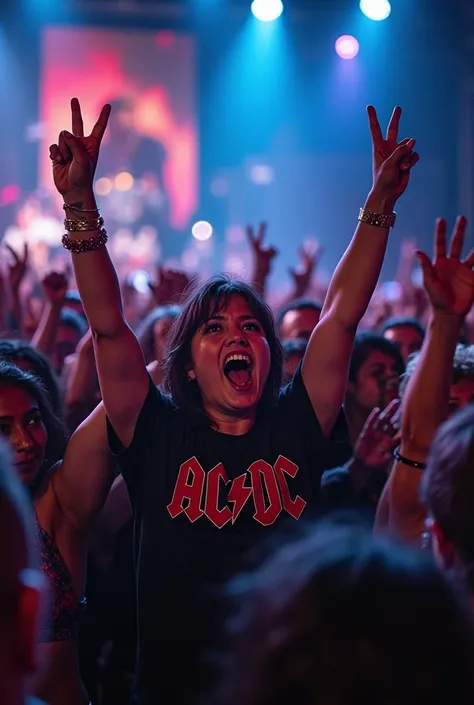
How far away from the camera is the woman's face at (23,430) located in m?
2.49

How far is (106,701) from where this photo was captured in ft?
10.5

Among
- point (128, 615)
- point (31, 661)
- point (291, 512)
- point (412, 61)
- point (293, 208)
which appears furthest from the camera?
point (293, 208)

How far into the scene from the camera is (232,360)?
8.05ft

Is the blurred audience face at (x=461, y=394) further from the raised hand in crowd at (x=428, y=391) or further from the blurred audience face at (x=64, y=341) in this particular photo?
the blurred audience face at (x=64, y=341)

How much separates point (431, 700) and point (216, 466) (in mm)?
1405

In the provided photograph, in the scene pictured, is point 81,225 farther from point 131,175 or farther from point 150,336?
point 131,175


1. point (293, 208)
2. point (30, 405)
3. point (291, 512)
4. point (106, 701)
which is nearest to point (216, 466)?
point (291, 512)

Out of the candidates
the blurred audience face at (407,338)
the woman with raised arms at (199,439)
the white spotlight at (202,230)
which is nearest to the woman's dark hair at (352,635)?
the woman with raised arms at (199,439)

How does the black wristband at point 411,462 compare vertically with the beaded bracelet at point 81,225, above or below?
below

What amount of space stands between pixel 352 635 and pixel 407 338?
408 centimetres

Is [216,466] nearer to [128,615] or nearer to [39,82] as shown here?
[128,615]

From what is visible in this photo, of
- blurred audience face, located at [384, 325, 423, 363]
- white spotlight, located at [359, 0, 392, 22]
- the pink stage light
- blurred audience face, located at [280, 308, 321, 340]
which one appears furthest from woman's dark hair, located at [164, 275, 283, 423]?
the pink stage light

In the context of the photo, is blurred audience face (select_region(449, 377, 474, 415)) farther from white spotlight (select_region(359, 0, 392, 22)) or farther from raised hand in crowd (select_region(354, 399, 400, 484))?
white spotlight (select_region(359, 0, 392, 22))

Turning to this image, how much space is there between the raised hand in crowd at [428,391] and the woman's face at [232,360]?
15.2 inches
